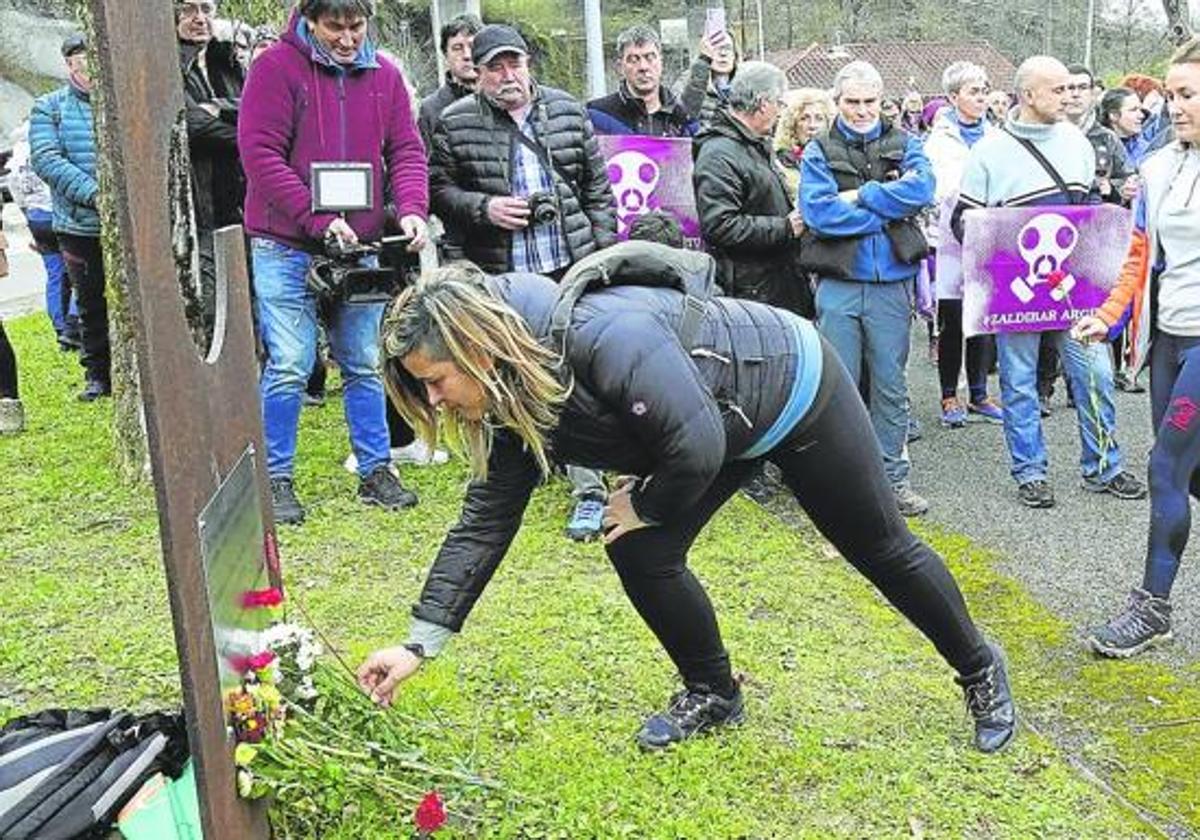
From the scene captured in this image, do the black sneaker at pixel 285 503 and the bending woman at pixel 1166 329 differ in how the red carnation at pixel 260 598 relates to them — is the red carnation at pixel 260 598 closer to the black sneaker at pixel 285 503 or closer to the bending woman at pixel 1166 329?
the black sneaker at pixel 285 503

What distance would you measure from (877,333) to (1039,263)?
3.26ft

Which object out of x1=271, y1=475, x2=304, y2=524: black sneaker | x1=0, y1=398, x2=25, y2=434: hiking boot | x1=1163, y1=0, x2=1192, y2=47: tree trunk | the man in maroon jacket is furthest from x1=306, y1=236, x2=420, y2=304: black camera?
x1=1163, y1=0, x2=1192, y2=47: tree trunk

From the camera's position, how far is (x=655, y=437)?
3145 mm

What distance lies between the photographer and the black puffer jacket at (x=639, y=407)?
3102mm

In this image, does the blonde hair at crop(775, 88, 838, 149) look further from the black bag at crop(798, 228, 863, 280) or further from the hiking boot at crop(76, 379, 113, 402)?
the hiking boot at crop(76, 379, 113, 402)

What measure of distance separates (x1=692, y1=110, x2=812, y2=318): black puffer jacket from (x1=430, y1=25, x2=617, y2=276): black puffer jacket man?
497mm

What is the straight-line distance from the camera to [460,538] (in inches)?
138

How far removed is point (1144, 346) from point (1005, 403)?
1.52m

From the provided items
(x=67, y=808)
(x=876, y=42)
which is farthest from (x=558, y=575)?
(x=876, y=42)

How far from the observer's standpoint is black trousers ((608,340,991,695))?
3.54 metres

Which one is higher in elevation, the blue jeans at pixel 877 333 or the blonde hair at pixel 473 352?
the blonde hair at pixel 473 352

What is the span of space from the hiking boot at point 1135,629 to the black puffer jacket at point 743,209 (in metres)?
2.27

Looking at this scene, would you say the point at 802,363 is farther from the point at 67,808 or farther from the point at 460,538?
the point at 67,808

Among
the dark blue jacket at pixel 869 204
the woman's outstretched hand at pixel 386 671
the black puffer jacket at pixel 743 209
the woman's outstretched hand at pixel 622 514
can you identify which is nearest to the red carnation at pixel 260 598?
the woman's outstretched hand at pixel 386 671
